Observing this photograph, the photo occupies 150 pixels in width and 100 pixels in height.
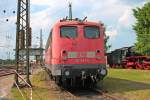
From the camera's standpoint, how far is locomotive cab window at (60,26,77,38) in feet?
73.9

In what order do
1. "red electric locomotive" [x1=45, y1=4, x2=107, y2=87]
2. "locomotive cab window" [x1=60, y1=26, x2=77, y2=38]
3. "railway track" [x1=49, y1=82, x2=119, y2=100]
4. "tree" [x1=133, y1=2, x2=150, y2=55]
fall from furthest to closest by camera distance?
"tree" [x1=133, y1=2, x2=150, y2=55] → "locomotive cab window" [x1=60, y1=26, x2=77, y2=38] → "red electric locomotive" [x1=45, y1=4, x2=107, y2=87] → "railway track" [x1=49, y1=82, x2=119, y2=100]

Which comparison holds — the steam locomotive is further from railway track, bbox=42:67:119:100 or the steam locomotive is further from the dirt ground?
the dirt ground

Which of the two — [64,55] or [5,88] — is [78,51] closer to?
[64,55]

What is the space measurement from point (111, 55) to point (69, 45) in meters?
40.3

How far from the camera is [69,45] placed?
22.2 meters

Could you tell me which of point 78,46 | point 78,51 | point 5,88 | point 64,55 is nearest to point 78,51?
point 78,51

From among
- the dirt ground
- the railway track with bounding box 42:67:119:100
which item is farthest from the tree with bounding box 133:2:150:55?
the railway track with bounding box 42:67:119:100

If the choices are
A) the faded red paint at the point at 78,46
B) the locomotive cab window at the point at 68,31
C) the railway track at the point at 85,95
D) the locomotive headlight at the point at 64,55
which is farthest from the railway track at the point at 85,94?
the locomotive cab window at the point at 68,31

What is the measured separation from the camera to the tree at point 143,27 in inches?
2798

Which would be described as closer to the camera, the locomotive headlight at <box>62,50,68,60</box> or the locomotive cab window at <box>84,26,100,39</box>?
the locomotive headlight at <box>62,50,68,60</box>

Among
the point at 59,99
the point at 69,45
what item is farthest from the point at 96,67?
the point at 59,99

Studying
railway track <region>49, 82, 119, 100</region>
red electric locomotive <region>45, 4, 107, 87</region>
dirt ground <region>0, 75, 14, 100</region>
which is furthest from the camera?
red electric locomotive <region>45, 4, 107, 87</region>

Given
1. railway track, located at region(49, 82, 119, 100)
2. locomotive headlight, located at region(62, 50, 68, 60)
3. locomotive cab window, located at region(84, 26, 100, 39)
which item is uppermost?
locomotive cab window, located at region(84, 26, 100, 39)

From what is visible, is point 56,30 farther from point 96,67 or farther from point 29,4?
point 29,4
